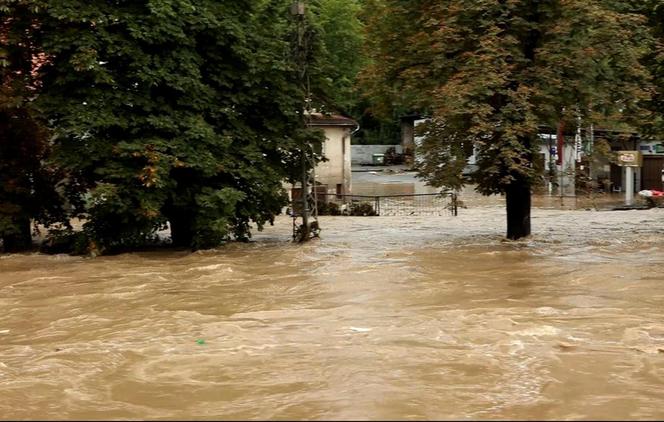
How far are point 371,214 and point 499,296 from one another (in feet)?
65.8

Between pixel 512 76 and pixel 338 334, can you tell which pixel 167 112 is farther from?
pixel 338 334

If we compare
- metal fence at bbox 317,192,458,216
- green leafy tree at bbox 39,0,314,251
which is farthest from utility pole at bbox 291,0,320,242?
metal fence at bbox 317,192,458,216

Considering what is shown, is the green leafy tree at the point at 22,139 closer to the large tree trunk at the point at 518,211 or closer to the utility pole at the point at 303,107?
the utility pole at the point at 303,107

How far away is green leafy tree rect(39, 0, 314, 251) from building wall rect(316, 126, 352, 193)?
20.3 metres

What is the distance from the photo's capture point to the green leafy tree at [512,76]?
15.5m

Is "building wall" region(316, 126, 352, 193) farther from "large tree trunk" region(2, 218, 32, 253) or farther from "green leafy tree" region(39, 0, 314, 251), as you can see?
"large tree trunk" region(2, 218, 32, 253)

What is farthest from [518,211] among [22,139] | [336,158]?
[336,158]

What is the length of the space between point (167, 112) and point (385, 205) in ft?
66.1

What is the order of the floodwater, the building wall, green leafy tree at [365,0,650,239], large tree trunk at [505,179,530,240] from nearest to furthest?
the floodwater, green leafy tree at [365,0,650,239], large tree trunk at [505,179,530,240], the building wall

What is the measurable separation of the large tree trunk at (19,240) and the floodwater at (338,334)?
1.10 meters

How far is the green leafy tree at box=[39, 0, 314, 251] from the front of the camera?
15.7m

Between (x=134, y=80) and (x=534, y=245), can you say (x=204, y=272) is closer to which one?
(x=134, y=80)

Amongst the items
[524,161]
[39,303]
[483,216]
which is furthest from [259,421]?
[483,216]

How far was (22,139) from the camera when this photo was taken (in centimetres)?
1783
